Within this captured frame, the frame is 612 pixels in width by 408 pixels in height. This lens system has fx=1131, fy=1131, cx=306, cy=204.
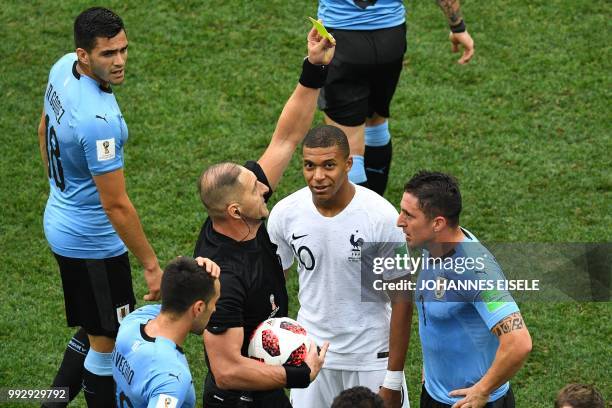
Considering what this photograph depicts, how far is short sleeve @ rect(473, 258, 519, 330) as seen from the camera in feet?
19.0

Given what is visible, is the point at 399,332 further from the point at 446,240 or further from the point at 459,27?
the point at 459,27

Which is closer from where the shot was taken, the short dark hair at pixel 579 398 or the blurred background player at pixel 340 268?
the short dark hair at pixel 579 398

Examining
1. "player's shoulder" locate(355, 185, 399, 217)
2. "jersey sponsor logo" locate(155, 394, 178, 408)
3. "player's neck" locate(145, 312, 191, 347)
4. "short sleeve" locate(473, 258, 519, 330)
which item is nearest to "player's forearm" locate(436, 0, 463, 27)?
"player's shoulder" locate(355, 185, 399, 217)

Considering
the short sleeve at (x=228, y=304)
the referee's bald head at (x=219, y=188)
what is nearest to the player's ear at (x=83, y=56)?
the referee's bald head at (x=219, y=188)

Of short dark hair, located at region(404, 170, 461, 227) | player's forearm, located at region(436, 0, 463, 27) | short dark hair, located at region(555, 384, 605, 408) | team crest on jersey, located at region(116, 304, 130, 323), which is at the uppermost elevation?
player's forearm, located at region(436, 0, 463, 27)

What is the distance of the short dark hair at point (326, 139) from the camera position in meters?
6.57

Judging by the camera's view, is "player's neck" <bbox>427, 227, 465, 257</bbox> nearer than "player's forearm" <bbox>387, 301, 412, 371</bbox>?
Yes

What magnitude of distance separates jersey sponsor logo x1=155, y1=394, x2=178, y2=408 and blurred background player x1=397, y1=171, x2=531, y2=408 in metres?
1.59

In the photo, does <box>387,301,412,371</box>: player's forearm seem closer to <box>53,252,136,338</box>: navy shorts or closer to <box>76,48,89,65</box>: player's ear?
<box>53,252,136,338</box>: navy shorts

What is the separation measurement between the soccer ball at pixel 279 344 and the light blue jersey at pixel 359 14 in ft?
12.3

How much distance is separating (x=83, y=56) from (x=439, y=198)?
239cm

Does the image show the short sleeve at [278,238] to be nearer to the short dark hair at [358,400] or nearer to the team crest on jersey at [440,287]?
the team crest on jersey at [440,287]

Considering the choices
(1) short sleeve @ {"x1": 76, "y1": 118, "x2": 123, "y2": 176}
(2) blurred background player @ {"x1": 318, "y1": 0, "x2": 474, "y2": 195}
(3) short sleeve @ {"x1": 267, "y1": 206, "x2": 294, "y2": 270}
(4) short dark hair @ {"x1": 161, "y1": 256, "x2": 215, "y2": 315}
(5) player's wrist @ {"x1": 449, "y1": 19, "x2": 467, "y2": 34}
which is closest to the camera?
(4) short dark hair @ {"x1": 161, "y1": 256, "x2": 215, "y2": 315}

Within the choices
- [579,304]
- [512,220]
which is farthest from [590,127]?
[579,304]
